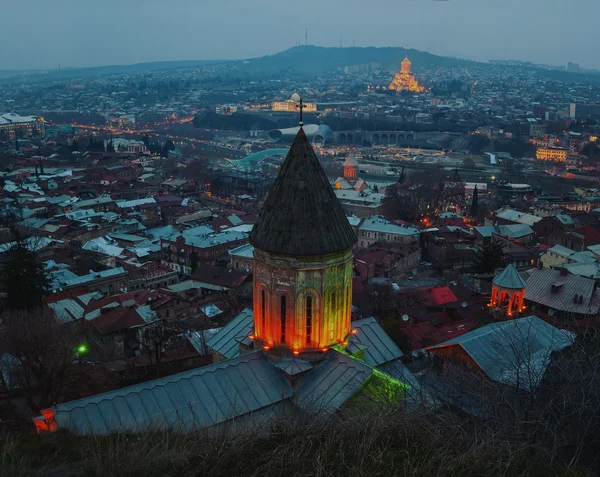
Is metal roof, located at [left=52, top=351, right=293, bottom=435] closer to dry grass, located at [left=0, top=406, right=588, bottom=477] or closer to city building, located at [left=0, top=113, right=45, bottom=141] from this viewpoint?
dry grass, located at [left=0, top=406, right=588, bottom=477]

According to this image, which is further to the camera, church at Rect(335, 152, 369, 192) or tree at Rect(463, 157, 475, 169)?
tree at Rect(463, 157, 475, 169)

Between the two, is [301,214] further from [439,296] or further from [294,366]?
[439,296]

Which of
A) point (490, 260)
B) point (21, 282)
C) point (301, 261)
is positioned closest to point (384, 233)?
point (490, 260)

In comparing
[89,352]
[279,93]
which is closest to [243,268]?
[89,352]

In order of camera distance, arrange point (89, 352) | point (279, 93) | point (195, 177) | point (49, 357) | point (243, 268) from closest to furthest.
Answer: point (49, 357) → point (89, 352) → point (243, 268) → point (195, 177) → point (279, 93)

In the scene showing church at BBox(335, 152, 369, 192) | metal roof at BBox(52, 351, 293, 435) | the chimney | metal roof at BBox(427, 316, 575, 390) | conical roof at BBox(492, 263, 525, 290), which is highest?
metal roof at BBox(52, 351, 293, 435)

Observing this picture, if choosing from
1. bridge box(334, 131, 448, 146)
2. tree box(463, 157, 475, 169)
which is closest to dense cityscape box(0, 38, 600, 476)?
tree box(463, 157, 475, 169)

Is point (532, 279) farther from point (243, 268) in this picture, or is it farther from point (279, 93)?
point (279, 93)
